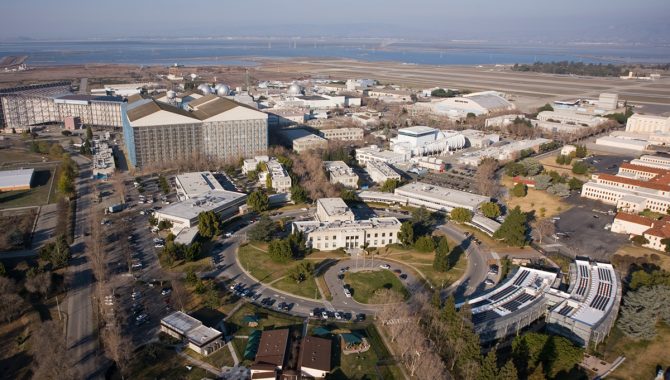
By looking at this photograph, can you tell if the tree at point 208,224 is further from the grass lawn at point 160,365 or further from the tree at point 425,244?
the tree at point 425,244

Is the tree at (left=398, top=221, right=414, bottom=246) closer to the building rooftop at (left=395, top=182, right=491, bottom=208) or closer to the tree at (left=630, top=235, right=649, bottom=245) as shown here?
the building rooftop at (left=395, top=182, right=491, bottom=208)

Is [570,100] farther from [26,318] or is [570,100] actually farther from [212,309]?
[26,318]

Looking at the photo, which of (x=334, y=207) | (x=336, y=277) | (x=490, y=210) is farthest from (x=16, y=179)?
(x=490, y=210)

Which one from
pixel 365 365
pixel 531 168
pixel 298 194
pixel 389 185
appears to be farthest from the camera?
pixel 531 168

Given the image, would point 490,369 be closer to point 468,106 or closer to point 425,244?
point 425,244

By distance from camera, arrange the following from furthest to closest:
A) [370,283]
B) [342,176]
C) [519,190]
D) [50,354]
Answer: [342,176]
[519,190]
[370,283]
[50,354]

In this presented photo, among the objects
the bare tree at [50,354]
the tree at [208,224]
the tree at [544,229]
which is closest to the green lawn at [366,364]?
the bare tree at [50,354]
